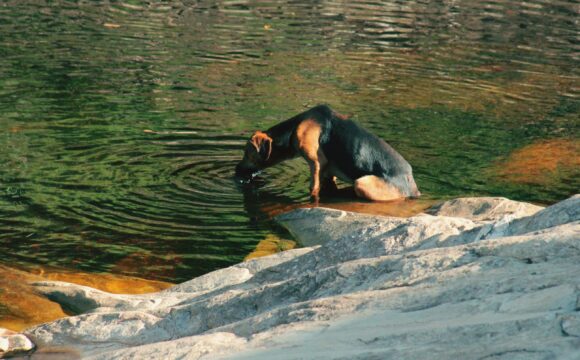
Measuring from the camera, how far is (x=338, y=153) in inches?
405

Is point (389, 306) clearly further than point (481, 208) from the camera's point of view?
No

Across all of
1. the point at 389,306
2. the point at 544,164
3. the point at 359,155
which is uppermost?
the point at 389,306

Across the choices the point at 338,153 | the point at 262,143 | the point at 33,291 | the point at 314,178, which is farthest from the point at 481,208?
the point at 33,291

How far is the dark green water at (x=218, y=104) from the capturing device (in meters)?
9.48

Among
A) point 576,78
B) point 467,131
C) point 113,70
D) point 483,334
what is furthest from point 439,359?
point 576,78

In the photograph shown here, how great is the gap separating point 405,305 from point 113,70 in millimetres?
12618

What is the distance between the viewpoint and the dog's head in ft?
34.2

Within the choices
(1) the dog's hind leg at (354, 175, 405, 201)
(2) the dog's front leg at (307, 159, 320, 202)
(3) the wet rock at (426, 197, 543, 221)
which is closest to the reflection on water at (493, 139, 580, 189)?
(1) the dog's hind leg at (354, 175, 405, 201)

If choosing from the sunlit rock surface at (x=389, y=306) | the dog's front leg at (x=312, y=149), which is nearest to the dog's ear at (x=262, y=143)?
the dog's front leg at (x=312, y=149)

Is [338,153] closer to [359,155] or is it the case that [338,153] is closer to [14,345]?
[359,155]

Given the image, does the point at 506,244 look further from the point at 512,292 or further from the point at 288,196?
the point at 288,196

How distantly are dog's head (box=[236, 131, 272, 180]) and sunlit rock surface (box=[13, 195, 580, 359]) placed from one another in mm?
3797

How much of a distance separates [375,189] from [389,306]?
5798 millimetres

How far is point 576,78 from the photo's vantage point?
56.9ft
